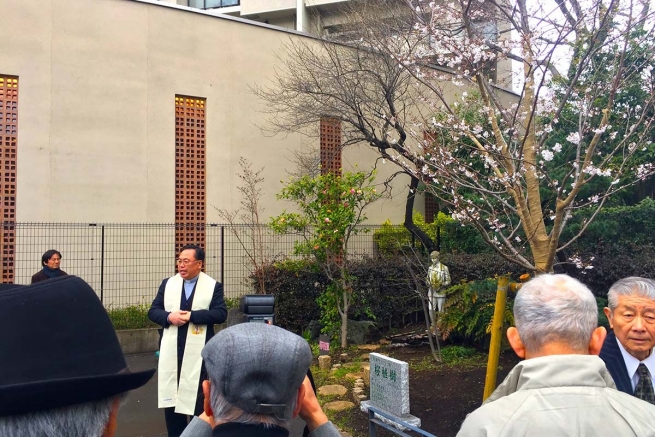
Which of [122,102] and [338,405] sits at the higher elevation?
[122,102]

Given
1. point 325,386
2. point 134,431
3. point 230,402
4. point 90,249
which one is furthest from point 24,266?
point 230,402

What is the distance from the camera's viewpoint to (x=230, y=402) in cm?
143

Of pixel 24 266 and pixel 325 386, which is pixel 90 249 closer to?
pixel 24 266

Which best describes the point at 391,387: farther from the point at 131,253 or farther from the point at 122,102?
the point at 122,102

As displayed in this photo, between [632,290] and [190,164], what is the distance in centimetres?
1005

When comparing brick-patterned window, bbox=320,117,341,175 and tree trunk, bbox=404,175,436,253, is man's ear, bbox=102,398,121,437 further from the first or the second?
brick-patterned window, bbox=320,117,341,175

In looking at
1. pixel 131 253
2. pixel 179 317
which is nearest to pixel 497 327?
pixel 179 317

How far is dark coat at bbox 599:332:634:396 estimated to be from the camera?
2.63 metres

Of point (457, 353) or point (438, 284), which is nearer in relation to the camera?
point (457, 353)

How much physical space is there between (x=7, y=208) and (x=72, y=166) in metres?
Result: 1.44

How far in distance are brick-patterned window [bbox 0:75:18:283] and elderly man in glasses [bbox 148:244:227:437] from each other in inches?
280

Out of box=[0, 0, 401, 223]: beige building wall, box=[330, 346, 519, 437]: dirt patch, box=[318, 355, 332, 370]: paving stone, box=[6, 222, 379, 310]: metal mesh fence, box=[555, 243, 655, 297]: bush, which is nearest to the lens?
box=[330, 346, 519, 437]: dirt patch

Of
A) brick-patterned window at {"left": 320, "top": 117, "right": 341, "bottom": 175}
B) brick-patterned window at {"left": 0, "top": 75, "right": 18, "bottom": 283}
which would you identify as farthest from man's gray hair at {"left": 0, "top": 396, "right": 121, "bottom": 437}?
brick-patterned window at {"left": 320, "top": 117, "right": 341, "bottom": 175}

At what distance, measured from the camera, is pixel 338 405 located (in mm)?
6070
